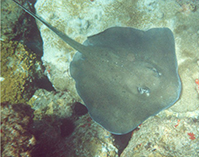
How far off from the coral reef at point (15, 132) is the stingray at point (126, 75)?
1.42 metres

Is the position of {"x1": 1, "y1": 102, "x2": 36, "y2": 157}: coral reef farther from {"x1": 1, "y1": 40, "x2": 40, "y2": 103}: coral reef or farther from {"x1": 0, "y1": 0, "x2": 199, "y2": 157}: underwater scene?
{"x1": 1, "y1": 40, "x2": 40, "y2": 103}: coral reef

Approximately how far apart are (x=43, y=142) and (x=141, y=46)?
135 inches

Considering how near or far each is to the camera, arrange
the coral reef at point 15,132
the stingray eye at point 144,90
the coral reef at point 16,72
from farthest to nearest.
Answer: the coral reef at point 16,72, the stingray eye at point 144,90, the coral reef at point 15,132

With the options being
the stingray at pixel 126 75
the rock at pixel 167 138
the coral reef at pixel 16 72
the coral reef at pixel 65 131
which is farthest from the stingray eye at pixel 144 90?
the coral reef at pixel 16 72

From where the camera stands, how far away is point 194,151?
2.52 meters

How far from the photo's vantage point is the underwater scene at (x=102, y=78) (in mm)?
2844

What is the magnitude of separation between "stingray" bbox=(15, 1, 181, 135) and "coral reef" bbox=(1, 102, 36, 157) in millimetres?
1415

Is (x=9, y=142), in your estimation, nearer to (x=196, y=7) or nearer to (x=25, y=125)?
(x=25, y=125)

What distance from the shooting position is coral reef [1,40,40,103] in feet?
11.5

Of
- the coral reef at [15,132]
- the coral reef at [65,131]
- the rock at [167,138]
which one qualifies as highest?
the coral reef at [15,132]

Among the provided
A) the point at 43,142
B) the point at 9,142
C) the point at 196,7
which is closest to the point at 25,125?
the point at 9,142

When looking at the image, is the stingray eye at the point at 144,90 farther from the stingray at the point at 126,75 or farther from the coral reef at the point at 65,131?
the coral reef at the point at 65,131

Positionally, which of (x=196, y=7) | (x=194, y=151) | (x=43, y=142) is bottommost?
(x=194, y=151)

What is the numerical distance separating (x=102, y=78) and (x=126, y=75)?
64cm
